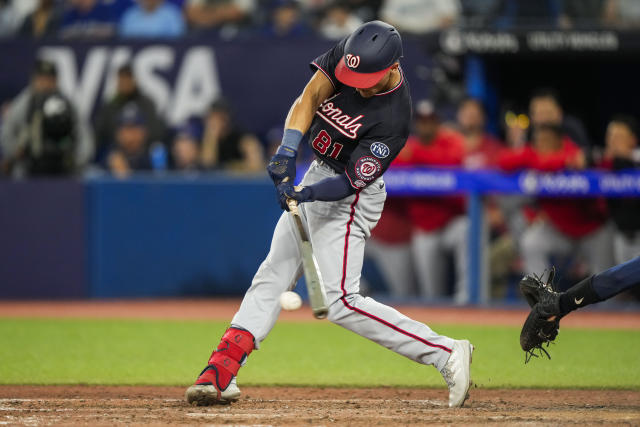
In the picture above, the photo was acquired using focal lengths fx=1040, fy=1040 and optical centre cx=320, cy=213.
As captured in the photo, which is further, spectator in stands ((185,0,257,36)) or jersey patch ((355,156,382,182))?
spectator in stands ((185,0,257,36))

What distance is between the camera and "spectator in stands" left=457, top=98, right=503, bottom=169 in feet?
33.4

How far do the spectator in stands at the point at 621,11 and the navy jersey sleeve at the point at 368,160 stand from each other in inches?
267

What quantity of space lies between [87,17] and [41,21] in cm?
57

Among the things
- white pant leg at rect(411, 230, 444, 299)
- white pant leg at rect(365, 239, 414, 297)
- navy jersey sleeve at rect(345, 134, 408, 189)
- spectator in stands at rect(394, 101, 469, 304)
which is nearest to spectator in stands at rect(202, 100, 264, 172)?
white pant leg at rect(365, 239, 414, 297)

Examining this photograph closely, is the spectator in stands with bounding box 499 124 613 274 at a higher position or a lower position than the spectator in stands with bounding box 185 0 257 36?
lower

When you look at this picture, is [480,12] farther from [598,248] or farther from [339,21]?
[598,248]

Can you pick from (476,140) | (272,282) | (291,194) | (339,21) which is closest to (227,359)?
(272,282)

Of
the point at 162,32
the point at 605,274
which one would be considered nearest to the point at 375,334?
the point at 605,274

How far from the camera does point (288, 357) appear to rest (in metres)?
7.08

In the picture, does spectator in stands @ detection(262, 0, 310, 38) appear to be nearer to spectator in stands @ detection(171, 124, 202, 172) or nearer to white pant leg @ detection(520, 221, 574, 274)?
spectator in stands @ detection(171, 124, 202, 172)

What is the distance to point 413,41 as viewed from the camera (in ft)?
38.6

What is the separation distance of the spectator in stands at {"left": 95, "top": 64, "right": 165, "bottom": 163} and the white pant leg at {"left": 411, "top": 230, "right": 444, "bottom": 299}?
3.29m

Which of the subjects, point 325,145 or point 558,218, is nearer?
point 325,145

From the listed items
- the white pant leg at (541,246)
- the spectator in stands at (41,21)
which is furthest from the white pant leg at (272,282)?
the spectator in stands at (41,21)
